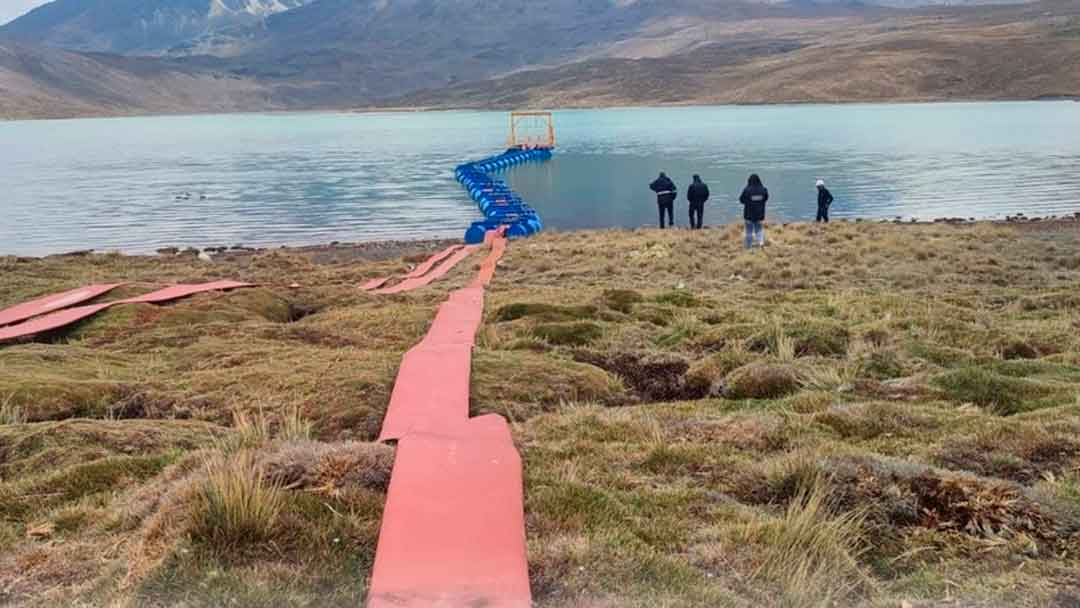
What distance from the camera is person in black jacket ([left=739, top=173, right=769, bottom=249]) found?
19031 millimetres

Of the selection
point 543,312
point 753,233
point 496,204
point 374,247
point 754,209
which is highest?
point 754,209

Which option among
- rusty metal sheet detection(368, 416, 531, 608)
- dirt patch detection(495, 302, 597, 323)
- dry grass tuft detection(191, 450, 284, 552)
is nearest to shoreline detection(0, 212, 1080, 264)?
dirt patch detection(495, 302, 597, 323)

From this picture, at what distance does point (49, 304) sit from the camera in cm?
1142

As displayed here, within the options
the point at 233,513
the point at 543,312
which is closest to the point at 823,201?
the point at 543,312

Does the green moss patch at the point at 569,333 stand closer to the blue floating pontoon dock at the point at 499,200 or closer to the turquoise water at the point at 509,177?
the blue floating pontoon dock at the point at 499,200

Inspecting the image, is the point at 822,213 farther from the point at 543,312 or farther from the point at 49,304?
the point at 49,304

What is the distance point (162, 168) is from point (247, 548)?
63245mm

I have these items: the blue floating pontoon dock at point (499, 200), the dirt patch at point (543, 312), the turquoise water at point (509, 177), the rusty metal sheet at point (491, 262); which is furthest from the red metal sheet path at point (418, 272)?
the turquoise water at point (509, 177)

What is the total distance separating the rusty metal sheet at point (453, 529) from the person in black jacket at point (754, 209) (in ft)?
48.3

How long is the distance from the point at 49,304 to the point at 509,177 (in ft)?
131

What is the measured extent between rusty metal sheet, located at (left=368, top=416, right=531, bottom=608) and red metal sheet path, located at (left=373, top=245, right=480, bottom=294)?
919cm

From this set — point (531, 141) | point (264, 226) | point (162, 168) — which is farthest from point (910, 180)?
point (162, 168)

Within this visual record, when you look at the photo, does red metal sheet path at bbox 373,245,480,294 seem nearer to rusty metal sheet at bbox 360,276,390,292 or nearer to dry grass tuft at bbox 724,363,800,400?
rusty metal sheet at bbox 360,276,390,292

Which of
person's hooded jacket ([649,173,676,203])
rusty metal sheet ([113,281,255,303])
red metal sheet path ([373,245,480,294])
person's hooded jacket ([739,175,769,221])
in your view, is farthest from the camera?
person's hooded jacket ([649,173,676,203])
